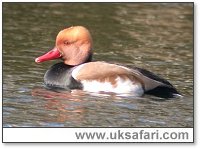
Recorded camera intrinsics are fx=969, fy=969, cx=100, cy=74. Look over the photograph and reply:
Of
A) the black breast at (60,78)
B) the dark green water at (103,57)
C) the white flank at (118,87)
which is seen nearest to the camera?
the dark green water at (103,57)

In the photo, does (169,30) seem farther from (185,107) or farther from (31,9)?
(185,107)

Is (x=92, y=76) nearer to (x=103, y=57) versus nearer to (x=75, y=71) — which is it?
(x=75, y=71)

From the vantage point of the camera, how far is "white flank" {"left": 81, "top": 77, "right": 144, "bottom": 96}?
9.99 m

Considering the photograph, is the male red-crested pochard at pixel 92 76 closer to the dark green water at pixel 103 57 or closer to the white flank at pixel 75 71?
the white flank at pixel 75 71

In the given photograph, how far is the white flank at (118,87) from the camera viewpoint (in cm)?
999

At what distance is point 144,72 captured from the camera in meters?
10.2

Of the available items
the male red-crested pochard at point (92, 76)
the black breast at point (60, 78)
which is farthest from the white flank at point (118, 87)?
the black breast at point (60, 78)

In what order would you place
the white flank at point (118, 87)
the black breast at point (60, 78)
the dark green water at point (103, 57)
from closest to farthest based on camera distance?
the dark green water at point (103, 57)
the white flank at point (118, 87)
the black breast at point (60, 78)

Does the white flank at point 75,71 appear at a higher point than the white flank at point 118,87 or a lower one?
higher

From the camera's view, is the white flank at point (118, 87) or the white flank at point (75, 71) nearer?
the white flank at point (118, 87)

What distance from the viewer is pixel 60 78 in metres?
10.3

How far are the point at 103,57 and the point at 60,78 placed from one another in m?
1.24

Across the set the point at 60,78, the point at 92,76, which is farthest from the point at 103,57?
the point at 92,76

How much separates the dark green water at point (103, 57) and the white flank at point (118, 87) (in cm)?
14
